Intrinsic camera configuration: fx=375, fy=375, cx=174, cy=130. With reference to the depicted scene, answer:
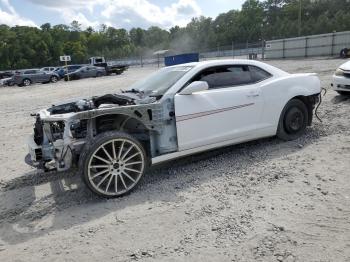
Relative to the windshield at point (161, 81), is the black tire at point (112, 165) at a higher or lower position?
lower

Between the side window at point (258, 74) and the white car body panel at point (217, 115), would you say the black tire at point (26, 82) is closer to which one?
the side window at point (258, 74)

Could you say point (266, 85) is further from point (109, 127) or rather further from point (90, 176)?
point (90, 176)

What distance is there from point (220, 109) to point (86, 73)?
1292 inches

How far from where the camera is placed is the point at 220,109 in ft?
17.6

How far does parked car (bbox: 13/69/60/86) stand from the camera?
33562 millimetres

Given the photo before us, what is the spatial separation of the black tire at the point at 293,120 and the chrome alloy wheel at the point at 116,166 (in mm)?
2661

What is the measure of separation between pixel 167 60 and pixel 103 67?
42.9 feet

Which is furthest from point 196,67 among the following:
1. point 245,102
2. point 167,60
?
point 167,60

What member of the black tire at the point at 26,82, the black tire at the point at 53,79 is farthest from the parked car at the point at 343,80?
the black tire at the point at 53,79

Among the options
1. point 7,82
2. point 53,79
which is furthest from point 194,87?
point 7,82

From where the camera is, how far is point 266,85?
5.89 m

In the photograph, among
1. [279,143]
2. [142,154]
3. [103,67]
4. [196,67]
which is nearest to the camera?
[142,154]

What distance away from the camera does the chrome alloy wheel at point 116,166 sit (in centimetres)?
457

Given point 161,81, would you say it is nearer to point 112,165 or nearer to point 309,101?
point 112,165
